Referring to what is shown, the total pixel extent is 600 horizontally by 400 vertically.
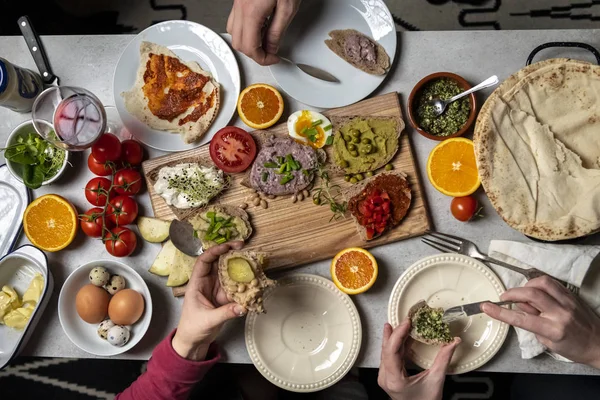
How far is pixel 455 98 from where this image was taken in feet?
7.44

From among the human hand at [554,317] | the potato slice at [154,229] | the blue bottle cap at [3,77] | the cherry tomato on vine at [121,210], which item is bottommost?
the potato slice at [154,229]

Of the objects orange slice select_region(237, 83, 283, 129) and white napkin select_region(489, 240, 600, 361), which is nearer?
white napkin select_region(489, 240, 600, 361)

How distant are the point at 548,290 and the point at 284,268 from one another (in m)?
1.09

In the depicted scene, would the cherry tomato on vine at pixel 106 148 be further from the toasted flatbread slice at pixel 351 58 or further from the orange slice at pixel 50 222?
the toasted flatbread slice at pixel 351 58

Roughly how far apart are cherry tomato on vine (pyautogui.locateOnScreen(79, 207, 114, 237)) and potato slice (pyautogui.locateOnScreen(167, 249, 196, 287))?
0.35 meters

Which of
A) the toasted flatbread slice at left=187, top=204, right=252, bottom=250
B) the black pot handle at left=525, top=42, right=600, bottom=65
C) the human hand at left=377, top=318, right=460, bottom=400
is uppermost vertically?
the black pot handle at left=525, top=42, right=600, bottom=65

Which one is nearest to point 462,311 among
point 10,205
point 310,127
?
point 310,127

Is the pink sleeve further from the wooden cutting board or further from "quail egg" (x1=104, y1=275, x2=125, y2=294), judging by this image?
the wooden cutting board

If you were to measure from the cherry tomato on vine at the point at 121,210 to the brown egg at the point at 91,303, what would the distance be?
31 cm

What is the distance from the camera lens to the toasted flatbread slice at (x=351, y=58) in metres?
2.35

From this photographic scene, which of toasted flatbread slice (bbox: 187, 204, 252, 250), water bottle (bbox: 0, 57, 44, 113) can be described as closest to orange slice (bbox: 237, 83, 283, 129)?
toasted flatbread slice (bbox: 187, 204, 252, 250)

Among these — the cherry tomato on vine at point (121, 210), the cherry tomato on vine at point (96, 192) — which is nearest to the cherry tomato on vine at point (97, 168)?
the cherry tomato on vine at point (96, 192)

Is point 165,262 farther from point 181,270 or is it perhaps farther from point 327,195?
point 327,195

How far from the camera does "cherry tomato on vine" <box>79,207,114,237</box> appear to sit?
232 centimetres
